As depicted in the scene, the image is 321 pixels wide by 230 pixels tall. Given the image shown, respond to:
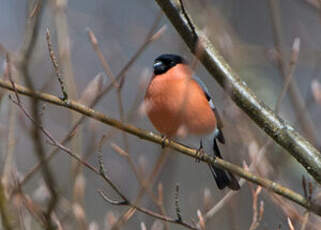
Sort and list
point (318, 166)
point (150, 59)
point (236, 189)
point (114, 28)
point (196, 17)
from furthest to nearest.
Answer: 1. point (150, 59)
2. point (114, 28)
3. point (196, 17)
4. point (236, 189)
5. point (318, 166)

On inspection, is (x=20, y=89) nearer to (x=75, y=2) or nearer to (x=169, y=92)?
(x=169, y=92)

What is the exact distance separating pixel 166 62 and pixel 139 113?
0.46 metres

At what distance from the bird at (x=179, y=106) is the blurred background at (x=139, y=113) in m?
0.11

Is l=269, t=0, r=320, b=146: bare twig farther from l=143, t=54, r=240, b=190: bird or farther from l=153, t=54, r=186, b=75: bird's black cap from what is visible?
l=153, t=54, r=186, b=75: bird's black cap

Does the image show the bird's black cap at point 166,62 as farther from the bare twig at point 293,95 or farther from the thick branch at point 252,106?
the thick branch at point 252,106

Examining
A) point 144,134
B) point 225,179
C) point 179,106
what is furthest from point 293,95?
point 144,134

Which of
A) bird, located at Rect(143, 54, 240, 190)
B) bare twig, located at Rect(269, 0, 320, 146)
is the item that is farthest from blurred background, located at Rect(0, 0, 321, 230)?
bird, located at Rect(143, 54, 240, 190)

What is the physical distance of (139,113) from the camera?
340cm

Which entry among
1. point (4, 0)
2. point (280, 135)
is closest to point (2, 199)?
point (280, 135)

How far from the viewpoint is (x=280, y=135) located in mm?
2600

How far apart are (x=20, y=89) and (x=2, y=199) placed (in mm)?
629

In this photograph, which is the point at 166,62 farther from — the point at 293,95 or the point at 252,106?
the point at 252,106

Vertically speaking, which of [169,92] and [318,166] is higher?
[169,92]

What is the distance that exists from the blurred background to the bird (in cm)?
11
